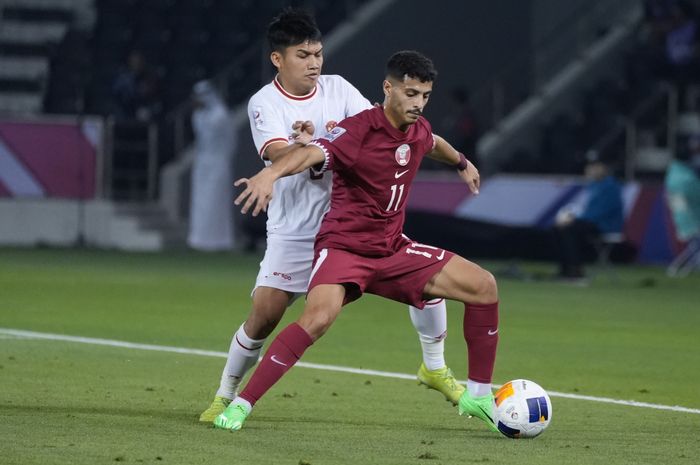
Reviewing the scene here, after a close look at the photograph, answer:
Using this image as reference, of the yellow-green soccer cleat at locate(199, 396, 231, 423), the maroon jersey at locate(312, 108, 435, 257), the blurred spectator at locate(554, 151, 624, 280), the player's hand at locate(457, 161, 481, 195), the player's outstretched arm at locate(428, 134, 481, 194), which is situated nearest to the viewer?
the maroon jersey at locate(312, 108, 435, 257)

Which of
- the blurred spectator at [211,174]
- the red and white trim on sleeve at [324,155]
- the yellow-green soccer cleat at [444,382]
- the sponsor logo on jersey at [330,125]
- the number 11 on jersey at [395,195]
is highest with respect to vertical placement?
the red and white trim on sleeve at [324,155]

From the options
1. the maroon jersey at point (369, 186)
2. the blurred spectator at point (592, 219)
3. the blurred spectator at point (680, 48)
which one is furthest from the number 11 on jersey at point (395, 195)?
the blurred spectator at point (680, 48)

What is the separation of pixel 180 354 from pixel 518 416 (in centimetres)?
408

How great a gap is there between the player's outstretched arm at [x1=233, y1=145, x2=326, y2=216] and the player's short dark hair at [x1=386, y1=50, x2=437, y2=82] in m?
0.55

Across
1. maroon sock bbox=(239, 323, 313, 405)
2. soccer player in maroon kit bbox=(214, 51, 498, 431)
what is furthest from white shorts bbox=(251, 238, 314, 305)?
maroon sock bbox=(239, 323, 313, 405)

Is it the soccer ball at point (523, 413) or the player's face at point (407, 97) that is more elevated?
the player's face at point (407, 97)

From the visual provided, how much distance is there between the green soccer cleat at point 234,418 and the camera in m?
7.32

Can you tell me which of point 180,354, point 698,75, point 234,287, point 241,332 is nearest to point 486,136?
point 698,75

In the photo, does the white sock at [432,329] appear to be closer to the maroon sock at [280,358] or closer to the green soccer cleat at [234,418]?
the maroon sock at [280,358]

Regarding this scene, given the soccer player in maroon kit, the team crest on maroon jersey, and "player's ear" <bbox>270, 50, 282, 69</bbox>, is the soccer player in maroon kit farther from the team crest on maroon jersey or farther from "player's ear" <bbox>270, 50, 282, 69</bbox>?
"player's ear" <bbox>270, 50, 282, 69</bbox>

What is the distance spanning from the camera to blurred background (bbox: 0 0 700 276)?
23.4 m

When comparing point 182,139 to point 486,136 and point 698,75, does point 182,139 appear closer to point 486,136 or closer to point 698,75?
point 486,136

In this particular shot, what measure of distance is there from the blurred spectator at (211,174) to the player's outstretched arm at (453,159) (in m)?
16.9

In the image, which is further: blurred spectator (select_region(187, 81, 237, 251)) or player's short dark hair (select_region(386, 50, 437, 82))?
blurred spectator (select_region(187, 81, 237, 251))
